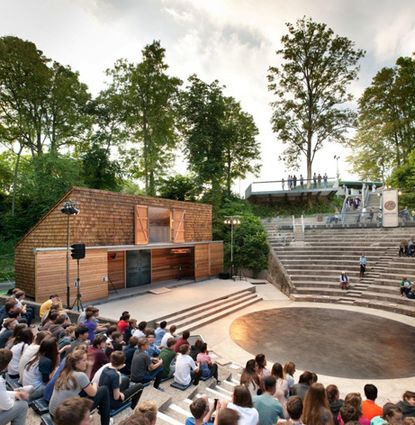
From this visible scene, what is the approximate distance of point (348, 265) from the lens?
15.5 m

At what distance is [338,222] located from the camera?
21406mm

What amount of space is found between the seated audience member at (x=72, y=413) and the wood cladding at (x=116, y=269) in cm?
1172

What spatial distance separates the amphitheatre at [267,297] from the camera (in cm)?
691

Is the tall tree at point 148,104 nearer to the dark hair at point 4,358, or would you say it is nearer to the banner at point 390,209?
the banner at point 390,209

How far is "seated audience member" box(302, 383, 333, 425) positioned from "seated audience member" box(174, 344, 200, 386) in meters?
2.32

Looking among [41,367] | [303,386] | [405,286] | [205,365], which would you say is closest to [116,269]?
[205,365]

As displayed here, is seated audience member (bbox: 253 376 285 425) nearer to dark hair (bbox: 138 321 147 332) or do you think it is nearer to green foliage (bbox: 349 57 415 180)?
dark hair (bbox: 138 321 147 332)

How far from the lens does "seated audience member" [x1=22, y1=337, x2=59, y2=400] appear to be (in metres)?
3.84

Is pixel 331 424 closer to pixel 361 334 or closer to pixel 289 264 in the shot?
pixel 361 334

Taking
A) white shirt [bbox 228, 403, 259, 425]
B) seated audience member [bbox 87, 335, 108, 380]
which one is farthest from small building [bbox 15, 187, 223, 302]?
white shirt [bbox 228, 403, 259, 425]

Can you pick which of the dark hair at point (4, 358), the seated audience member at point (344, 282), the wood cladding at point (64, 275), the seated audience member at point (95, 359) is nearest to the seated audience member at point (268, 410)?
the seated audience member at point (95, 359)

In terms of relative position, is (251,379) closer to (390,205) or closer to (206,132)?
(390,205)

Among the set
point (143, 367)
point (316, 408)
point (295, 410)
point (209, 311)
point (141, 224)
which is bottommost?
point (209, 311)

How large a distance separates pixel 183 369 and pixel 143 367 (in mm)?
787
